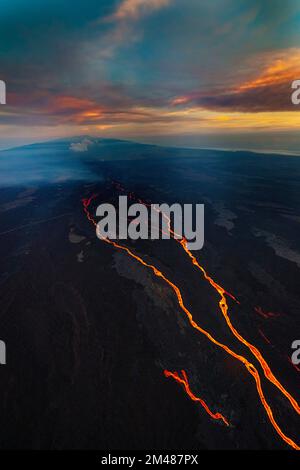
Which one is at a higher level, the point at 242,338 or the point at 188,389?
the point at 242,338

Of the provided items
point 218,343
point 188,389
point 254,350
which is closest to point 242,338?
point 254,350

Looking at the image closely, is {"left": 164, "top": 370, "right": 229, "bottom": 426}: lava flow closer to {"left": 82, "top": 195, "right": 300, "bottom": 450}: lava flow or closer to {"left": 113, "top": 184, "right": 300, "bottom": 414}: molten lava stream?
{"left": 82, "top": 195, "right": 300, "bottom": 450}: lava flow

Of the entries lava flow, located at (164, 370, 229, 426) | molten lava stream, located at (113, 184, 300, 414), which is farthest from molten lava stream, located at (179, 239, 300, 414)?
lava flow, located at (164, 370, 229, 426)

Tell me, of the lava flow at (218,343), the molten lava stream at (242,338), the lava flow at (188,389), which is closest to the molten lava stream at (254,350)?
the molten lava stream at (242,338)

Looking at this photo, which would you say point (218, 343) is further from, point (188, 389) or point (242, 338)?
point (188, 389)

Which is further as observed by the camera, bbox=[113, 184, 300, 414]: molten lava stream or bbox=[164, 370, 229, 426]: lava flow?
bbox=[113, 184, 300, 414]: molten lava stream

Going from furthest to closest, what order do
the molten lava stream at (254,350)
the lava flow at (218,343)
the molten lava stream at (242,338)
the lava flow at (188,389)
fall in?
the molten lava stream at (242,338)
the molten lava stream at (254,350)
the lava flow at (188,389)
the lava flow at (218,343)

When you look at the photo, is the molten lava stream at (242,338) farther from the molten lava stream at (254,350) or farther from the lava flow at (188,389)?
the lava flow at (188,389)

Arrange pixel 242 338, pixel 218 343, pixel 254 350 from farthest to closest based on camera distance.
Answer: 1. pixel 242 338
2. pixel 218 343
3. pixel 254 350

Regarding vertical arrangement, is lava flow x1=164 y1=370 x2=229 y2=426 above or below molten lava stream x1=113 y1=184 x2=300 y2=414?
below

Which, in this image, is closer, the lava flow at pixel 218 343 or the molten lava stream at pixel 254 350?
the lava flow at pixel 218 343

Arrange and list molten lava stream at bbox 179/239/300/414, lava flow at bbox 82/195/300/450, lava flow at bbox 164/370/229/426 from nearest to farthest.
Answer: lava flow at bbox 82/195/300/450 < lava flow at bbox 164/370/229/426 < molten lava stream at bbox 179/239/300/414
